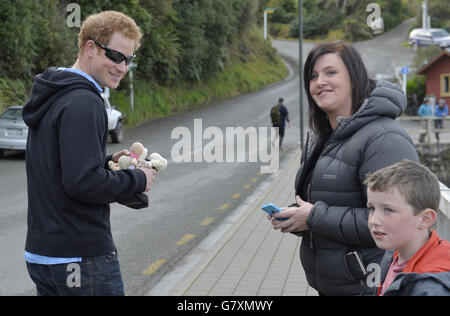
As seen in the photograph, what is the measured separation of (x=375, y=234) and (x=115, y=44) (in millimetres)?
1397

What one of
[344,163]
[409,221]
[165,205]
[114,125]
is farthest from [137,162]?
[114,125]

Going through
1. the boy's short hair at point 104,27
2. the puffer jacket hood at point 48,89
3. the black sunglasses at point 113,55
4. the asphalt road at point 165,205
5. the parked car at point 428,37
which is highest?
the parked car at point 428,37

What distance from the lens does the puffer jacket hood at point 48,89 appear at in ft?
8.42

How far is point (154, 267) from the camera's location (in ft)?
22.5

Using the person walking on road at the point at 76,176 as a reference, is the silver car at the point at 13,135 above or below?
below

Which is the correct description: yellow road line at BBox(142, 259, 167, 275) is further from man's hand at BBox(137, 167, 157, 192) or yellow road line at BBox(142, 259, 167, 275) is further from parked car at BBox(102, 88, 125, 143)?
parked car at BBox(102, 88, 125, 143)

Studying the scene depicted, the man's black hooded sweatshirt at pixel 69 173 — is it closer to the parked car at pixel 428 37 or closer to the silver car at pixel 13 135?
the silver car at pixel 13 135

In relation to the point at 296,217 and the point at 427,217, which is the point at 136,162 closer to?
the point at 296,217

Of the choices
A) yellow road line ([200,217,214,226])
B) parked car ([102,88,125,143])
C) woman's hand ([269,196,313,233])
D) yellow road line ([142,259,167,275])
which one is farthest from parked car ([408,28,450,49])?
woman's hand ([269,196,313,233])

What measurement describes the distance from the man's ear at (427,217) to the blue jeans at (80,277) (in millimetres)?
1341

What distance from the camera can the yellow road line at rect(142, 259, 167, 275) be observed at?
21.8 ft

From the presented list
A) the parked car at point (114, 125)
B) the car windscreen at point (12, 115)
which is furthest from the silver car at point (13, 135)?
the parked car at point (114, 125)
